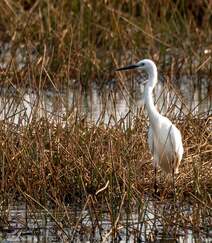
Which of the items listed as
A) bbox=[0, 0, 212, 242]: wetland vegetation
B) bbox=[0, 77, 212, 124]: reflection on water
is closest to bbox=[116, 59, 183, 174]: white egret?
bbox=[0, 0, 212, 242]: wetland vegetation

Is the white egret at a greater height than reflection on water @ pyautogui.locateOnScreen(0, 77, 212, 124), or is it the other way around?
reflection on water @ pyautogui.locateOnScreen(0, 77, 212, 124)

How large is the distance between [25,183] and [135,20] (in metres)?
6.41

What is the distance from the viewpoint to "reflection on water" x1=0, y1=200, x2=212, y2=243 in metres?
6.82

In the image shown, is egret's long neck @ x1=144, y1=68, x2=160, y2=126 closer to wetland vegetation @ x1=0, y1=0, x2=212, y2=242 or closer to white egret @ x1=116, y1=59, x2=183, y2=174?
white egret @ x1=116, y1=59, x2=183, y2=174

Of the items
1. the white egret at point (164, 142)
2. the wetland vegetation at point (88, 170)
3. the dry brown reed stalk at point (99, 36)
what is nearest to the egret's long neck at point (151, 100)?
the white egret at point (164, 142)

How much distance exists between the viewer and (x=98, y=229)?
22.9 feet

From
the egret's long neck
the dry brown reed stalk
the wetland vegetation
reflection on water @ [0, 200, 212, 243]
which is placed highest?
the dry brown reed stalk

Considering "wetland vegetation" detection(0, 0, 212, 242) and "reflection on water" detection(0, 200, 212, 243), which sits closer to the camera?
"reflection on water" detection(0, 200, 212, 243)

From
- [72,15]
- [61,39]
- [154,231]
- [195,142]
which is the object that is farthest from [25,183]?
[72,15]

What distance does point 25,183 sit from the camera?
7.59 meters

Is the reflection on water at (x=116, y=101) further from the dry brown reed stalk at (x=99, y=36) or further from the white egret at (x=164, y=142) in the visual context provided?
the white egret at (x=164, y=142)

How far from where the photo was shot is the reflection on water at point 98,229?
22.4 ft

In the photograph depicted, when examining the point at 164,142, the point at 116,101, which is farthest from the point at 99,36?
the point at 164,142

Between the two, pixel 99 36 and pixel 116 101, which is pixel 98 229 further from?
pixel 99 36
